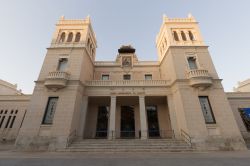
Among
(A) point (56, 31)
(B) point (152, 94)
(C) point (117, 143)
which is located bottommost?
(C) point (117, 143)

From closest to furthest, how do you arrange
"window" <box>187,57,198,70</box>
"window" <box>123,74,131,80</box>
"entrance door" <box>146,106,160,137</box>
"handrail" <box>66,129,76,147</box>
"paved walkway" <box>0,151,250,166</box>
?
"paved walkway" <box>0,151,250,166</box> < "handrail" <box>66,129,76,147</box> < "window" <box>187,57,198,70</box> < "entrance door" <box>146,106,160,137</box> < "window" <box>123,74,131,80</box>

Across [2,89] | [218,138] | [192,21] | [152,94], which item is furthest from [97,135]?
[2,89]

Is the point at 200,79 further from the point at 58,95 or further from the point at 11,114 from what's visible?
the point at 11,114

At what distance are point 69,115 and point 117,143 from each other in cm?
595

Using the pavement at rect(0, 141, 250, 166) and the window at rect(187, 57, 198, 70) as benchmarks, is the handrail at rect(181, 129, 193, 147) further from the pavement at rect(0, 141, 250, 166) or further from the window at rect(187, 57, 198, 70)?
the window at rect(187, 57, 198, 70)

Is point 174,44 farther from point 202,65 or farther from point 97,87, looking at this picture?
point 97,87

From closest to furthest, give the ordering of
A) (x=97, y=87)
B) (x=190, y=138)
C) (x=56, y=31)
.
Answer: (x=190, y=138) < (x=97, y=87) < (x=56, y=31)

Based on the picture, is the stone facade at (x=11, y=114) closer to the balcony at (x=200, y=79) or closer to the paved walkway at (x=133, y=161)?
the paved walkway at (x=133, y=161)

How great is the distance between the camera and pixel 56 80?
48.9 ft

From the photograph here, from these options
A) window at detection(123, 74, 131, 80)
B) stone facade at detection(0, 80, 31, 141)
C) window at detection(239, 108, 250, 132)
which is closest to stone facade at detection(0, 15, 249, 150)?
window at detection(123, 74, 131, 80)

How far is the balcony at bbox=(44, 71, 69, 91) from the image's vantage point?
14781 mm

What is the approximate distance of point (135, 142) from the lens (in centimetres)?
1300

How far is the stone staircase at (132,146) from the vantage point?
11.6 meters

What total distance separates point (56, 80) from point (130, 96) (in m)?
9.31
